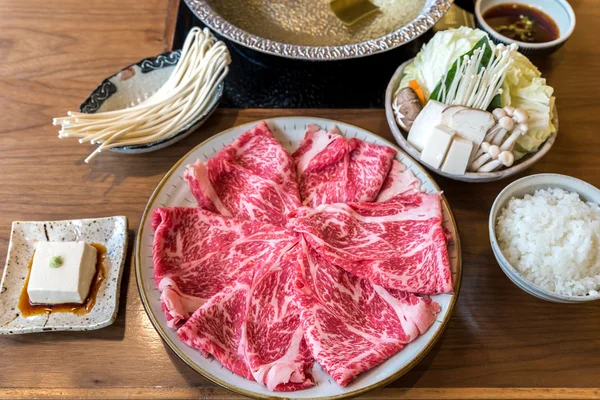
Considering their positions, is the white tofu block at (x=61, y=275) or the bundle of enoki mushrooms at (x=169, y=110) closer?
the white tofu block at (x=61, y=275)

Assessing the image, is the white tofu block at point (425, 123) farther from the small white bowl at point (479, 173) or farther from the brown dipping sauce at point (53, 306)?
the brown dipping sauce at point (53, 306)

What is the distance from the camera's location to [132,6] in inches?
102

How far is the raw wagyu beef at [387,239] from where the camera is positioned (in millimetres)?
1634

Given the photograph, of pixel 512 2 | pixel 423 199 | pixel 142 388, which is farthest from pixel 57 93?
pixel 512 2

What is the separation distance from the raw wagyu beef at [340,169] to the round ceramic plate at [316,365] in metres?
0.09

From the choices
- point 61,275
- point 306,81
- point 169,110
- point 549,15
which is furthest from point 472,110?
point 61,275

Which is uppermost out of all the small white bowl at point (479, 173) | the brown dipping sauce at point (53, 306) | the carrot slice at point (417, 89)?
the carrot slice at point (417, 89)

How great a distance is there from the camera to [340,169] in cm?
192

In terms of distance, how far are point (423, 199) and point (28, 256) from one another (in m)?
1.56

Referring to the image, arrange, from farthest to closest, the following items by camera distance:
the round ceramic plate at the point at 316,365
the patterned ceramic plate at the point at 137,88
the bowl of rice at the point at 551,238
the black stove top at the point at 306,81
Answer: the black stove top at the point at 306,81 < the patterned ceramic plate at the point at 137,88 < the bowl of rice at the point at 551,238 < the round ceramic plate at the point at 316,365

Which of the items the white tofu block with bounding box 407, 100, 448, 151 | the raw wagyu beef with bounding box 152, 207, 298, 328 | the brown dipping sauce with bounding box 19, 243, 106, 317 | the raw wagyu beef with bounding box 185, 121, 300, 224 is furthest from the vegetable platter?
the brown dipping sauce with bounding box 19, 243, 106, 317

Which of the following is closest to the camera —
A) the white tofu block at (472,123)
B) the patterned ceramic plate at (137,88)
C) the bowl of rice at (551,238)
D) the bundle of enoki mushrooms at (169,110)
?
the bowl of rice at (551,238)

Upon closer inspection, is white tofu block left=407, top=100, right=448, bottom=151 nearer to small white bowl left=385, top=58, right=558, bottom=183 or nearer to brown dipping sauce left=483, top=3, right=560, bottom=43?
small white bowl left=385, top=58, right=558, bottom=183

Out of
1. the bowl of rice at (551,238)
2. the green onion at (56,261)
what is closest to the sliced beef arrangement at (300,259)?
the bowl of rice at (551,238)
